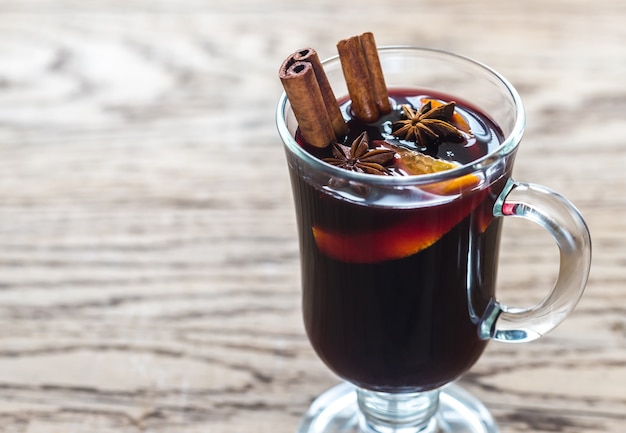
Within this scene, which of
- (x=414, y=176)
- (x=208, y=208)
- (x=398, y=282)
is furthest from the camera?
(x=208, y=208)

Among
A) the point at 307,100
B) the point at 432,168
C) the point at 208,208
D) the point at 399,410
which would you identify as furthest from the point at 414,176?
the point at 208,208

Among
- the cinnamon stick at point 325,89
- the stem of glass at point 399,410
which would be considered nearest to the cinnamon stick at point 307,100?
the cinnamon stick at point 325,89

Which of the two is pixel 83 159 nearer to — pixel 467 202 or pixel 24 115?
pixel 24 115

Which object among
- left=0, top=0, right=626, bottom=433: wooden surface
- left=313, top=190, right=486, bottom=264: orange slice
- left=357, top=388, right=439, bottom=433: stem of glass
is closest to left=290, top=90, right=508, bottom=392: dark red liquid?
left=313, top=190, right=486, bottom=264: orange slice

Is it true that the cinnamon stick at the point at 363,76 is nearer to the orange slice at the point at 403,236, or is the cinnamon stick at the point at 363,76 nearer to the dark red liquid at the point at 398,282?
the dark red liquid at the point at 398,282

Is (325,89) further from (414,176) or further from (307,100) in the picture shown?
(414,176)

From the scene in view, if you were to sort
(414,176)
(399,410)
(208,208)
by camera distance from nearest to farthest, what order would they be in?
(414,176)
(399,410)
(208,208)
